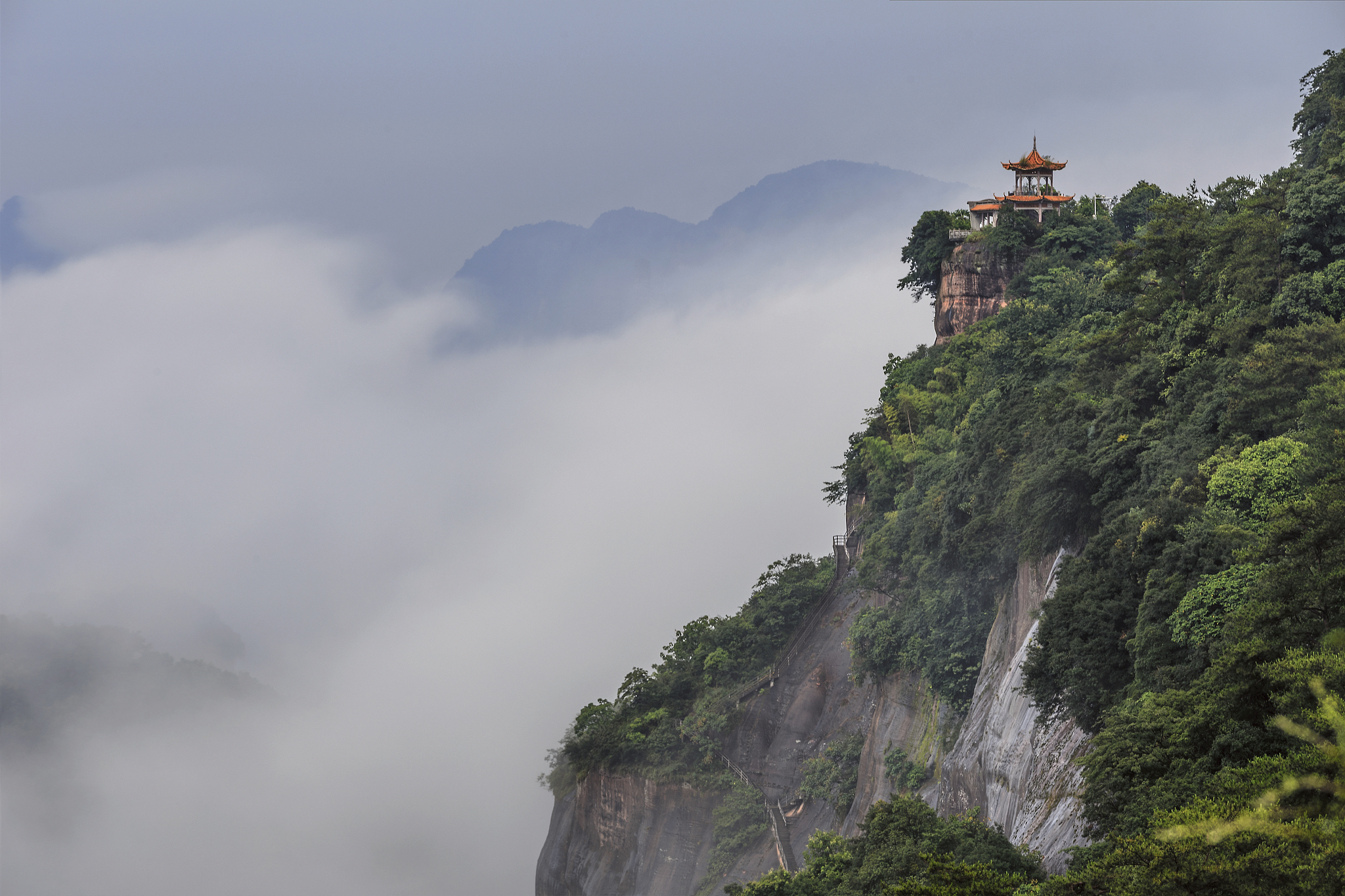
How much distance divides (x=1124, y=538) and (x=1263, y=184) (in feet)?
39.2

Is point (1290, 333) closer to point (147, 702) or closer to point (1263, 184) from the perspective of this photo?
point (1263, 184)

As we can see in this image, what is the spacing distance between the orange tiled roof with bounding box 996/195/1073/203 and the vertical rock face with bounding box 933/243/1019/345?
11.8 ft

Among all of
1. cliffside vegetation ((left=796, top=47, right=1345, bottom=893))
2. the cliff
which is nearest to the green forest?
cliffside vegetation ((left=796, top=47, right=1345, bottom=893))

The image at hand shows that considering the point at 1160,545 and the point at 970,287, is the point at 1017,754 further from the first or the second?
the point at 970,287

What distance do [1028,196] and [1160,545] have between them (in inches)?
1649

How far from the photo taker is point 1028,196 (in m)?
61.7

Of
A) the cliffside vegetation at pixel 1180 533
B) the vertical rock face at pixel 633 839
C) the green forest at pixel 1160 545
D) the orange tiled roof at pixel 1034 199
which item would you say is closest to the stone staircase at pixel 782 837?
the green forest at pixel 1160 545

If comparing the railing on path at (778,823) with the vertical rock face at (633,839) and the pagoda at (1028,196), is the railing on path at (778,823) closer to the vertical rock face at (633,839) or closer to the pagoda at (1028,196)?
the vertical rock face at (633,839)

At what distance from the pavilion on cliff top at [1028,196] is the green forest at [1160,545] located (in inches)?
408

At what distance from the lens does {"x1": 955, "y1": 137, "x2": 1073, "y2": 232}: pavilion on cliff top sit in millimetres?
61156

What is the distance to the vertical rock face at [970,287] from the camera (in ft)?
193

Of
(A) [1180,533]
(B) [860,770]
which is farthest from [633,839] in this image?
(A) [1180,533]

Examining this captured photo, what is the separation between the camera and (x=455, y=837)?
122 m

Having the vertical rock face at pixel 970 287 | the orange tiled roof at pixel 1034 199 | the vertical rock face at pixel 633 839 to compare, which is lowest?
the vertical rock face at pixel 633 839
